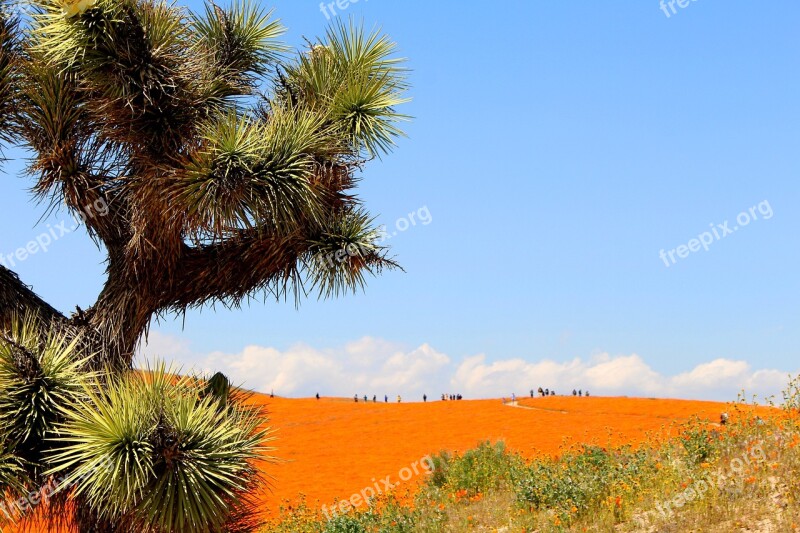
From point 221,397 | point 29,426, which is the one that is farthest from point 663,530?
point 29,426

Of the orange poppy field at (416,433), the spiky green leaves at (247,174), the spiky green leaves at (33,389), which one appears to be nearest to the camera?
the spiky green leaves at (247,174)

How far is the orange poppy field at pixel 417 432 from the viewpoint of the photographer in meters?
21.9

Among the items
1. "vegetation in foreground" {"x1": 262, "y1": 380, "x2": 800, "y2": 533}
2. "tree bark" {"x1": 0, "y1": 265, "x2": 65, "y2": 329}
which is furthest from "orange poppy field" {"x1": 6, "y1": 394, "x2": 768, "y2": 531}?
"tree bark" {"x1": 0, "y1": 265, "x2": 65, "y2": 329}

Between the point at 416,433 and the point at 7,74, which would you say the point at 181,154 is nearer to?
the point at 7,74

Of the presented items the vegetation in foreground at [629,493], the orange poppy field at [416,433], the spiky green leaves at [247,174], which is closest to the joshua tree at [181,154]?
the spiky green leaves at [247,174]

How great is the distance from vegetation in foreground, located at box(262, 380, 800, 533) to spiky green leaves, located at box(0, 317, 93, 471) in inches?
214

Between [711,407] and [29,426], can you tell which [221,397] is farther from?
[711,407]

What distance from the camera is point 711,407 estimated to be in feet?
93.9

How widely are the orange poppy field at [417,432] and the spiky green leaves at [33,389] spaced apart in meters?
10.0

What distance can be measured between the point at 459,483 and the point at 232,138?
10.4 meters

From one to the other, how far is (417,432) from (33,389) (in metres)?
22.2

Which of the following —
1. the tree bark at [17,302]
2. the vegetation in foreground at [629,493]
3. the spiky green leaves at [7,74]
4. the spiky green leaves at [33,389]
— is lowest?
the vegetation in foreground at [629,493]

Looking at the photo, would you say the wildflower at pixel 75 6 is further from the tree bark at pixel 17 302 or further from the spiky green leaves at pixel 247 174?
the tree bark at pixel 17 302

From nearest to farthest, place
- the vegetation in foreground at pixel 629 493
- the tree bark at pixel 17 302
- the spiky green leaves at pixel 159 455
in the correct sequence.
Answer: the spiky green leaves at pixel 159 455 < the tree bark at pixel 17 302 < the vegetation in foreground at pixel 629 493
